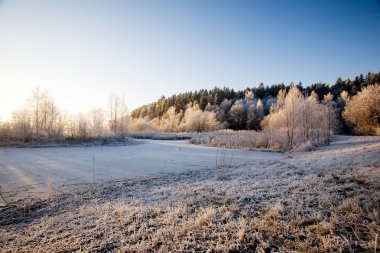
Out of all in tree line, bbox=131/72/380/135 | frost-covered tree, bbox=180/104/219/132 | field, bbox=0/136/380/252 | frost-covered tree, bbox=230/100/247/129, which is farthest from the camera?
frost-covered tree, bbox=230/100/247/129

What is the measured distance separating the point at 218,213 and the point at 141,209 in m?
1.22

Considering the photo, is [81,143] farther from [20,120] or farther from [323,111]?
[323,111]

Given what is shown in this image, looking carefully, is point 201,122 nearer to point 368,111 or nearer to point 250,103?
point 250,103

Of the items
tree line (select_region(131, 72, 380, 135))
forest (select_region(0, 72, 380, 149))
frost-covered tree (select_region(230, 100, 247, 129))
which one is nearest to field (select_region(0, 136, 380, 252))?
forest (select_region(0, 72, 380, 149))

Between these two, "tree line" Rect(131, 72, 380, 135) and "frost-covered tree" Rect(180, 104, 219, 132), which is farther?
"tree line" Rect(131, 72, 380, 135)

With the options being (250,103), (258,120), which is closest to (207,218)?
(258,120)

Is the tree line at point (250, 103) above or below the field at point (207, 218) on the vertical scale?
above

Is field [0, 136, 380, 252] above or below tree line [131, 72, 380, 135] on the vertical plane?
below

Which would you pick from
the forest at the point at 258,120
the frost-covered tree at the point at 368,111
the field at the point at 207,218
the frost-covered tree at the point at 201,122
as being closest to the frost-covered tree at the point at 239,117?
the forest at the point at 258,120

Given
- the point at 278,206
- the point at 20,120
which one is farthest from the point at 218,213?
the point at 20,120

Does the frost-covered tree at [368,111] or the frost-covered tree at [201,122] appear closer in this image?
the frost-covered tree at [368,111]

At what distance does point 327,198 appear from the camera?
10.6ft

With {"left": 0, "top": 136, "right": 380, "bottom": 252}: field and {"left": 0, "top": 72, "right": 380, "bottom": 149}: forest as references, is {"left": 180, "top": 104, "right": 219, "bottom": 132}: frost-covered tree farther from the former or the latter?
{"left": 0, "top": 136, "right": 380, "bottom": 252}: field

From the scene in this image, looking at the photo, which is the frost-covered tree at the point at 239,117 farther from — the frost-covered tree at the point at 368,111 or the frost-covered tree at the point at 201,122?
the frost-covered tree at the point at 368,111
